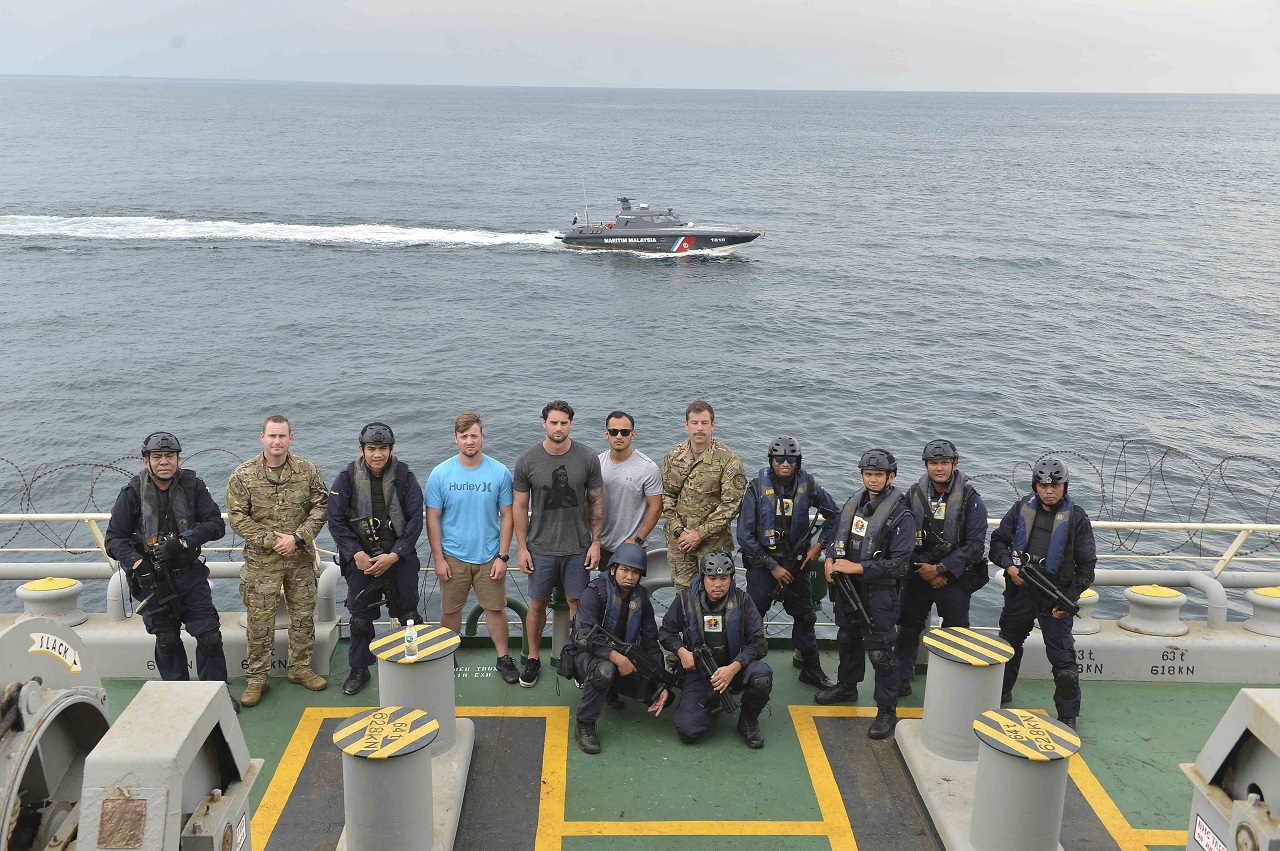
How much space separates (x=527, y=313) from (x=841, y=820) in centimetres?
3948

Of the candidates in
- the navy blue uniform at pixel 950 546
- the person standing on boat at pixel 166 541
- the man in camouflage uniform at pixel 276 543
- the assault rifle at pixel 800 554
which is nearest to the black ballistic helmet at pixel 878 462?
the navy blue uniform at pixel 950 546

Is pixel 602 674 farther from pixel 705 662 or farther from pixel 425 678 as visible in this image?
pixel 425 678

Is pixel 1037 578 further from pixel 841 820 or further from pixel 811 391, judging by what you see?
pixel 811 391

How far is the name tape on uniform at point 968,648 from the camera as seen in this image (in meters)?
6.57

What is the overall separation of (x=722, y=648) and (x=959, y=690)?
5.07 feet

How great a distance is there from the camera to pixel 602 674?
6.98 meters

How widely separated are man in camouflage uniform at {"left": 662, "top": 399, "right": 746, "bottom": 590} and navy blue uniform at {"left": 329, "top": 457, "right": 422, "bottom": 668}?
A: 192 centimetres

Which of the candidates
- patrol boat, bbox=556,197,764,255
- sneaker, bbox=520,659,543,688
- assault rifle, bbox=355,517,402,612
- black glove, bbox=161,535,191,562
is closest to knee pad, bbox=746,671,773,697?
sneaker, bbox=520,659,543,688

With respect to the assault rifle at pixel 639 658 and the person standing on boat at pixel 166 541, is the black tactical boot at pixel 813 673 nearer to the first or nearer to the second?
the assault rifle at pixel 639 658

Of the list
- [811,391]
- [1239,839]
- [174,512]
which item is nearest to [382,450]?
[174,512]

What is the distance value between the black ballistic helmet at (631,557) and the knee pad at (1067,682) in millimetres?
3046

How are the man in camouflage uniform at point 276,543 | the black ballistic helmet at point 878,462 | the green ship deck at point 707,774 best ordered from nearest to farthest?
1. the green ship deck at point 707,774
2. the black ballistic helmet at point 878,462
3. the man in camouflage uniform at point 276,543

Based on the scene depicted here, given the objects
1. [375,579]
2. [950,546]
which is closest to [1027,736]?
[950,546]

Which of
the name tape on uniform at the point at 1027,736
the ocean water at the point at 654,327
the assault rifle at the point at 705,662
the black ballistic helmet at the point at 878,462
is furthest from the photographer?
the ocean water at the point at 654,327
